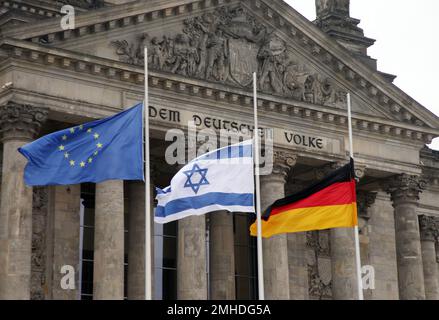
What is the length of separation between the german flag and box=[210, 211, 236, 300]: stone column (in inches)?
489

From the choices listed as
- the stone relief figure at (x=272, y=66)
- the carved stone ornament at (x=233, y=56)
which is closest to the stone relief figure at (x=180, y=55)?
the carved stone ornament at (x=233, y=56)

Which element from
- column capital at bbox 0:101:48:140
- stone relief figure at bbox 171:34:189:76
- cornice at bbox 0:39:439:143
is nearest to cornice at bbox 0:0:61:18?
stone relief figure at bbox 171:34:189:76

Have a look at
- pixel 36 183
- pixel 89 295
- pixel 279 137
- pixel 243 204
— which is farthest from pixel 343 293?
pixel 36 183

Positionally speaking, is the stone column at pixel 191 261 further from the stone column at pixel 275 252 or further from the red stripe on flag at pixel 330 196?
the red stripe on flag at pixel 330 196

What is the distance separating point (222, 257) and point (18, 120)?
1176cm

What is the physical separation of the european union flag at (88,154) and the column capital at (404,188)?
61.2 feet

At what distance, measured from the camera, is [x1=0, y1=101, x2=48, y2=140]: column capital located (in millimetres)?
34969

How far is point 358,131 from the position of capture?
43844 mm

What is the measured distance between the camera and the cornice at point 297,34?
121ft

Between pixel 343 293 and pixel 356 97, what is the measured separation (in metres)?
8.28

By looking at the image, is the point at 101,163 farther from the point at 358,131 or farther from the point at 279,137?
the point at 358,131

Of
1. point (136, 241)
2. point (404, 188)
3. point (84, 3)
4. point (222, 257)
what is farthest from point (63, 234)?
point (404, 188)

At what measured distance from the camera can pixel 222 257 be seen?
141 feet

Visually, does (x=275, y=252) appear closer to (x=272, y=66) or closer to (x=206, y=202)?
(x=272, y=66)
